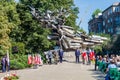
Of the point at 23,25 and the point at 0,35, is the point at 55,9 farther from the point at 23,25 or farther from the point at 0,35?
the point at 0,35

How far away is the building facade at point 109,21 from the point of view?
410 feet

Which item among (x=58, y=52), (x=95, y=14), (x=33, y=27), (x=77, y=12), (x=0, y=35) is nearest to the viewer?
Answer: (x=0, y=35)

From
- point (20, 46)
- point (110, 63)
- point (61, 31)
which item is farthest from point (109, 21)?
point (110, 63)

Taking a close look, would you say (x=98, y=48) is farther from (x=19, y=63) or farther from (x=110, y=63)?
(x=110, y=63)

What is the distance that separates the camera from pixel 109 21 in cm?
13062

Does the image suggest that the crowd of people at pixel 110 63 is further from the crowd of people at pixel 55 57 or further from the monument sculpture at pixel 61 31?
the monument sculpture at pixel 61 31

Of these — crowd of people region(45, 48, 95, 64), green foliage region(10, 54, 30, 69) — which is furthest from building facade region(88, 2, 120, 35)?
green foliage region(10, 54, 30, 69)

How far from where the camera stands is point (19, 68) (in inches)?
1747

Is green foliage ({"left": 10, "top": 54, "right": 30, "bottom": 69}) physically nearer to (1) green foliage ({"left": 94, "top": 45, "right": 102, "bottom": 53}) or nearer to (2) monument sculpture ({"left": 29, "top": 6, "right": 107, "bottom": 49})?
(2) monument sculpture ({"left": 29, "top": 6, "right": 107, "bottom": 49})

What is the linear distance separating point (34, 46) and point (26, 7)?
5683 millimetres

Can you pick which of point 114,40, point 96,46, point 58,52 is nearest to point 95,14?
point 114,40

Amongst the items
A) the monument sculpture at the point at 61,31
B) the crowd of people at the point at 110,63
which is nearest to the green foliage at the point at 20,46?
the monument sculpture at the point at 61,31

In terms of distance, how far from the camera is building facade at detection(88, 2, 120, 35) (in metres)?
125

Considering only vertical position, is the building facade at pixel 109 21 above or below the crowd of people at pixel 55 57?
above
